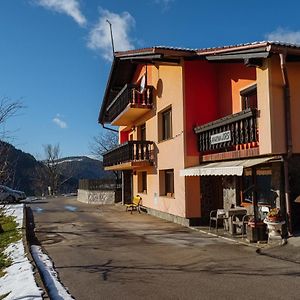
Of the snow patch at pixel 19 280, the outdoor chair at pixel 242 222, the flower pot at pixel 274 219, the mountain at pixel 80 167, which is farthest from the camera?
the mountain at pixel 80 167

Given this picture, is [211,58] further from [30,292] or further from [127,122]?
[127,122]

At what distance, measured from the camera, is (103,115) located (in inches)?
1280

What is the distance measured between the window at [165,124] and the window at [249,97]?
498cm

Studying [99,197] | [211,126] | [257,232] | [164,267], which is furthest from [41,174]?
[164,267]

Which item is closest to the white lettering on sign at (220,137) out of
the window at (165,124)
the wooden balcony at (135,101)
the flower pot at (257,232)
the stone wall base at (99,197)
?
the flower pot at (257,232)

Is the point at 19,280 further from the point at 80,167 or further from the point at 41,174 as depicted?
the point at 80,167

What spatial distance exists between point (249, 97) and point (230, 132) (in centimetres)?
203

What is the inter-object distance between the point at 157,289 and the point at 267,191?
744cm

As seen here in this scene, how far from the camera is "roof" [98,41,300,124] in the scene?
39.4ft

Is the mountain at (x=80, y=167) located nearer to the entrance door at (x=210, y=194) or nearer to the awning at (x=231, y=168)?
the entrance door at (x=210, y=194)

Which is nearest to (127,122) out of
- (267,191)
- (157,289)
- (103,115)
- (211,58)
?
(103,115)

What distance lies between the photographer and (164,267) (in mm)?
9555

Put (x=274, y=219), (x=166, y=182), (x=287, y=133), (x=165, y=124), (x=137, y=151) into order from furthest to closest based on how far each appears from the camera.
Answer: (x=137, y=151)
(x=166, y=182)
(x=165, y=124)
(x=287, y=133)
(x=274, y=219)

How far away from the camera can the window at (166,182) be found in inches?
808
